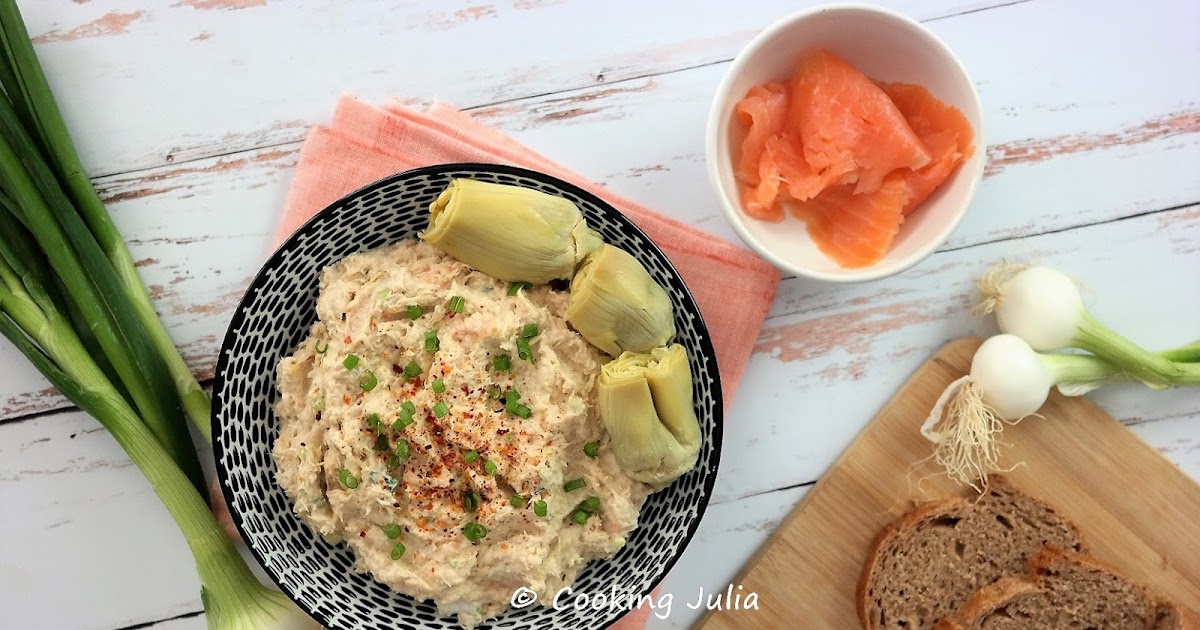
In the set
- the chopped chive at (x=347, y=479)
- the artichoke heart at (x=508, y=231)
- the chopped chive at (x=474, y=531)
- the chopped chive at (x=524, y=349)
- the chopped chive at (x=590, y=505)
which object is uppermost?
the artichoke heart at (x=508, y=231)

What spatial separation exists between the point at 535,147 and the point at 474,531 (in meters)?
0.96

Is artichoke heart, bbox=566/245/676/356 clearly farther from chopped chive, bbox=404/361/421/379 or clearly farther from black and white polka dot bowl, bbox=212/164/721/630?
chopped chive, bbox=404/361/421/379

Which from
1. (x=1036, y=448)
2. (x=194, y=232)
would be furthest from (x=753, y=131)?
(x=194, y=232)

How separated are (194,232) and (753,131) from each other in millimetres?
1365

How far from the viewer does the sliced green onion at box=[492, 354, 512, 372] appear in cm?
171

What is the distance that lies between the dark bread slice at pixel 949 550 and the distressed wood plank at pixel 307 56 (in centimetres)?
124

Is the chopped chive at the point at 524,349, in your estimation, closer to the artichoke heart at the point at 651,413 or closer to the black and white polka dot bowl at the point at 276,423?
the artichoke heart at the point at 651,413

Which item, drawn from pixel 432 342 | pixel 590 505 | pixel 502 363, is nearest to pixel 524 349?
pixel 502 363

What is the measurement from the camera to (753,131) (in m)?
1.96

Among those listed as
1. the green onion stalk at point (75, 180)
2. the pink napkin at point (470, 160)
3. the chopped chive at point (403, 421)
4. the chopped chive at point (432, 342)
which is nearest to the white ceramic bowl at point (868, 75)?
the pink napkin at point (470, 160)

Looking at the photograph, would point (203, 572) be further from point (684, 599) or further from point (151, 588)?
point (684, 599)

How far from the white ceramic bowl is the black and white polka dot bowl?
0.96 ft

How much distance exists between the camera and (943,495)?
7.25 feet

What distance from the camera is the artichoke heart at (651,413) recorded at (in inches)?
66.4
